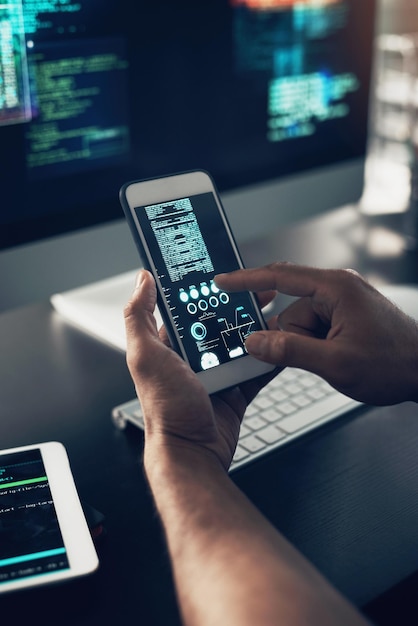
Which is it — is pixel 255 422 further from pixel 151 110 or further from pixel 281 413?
pixel 151 110

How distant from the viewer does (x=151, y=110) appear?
898 millimetres

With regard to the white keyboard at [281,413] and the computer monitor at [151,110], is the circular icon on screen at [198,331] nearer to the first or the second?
the white keyboard at [281,413]

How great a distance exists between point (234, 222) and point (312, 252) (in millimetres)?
265

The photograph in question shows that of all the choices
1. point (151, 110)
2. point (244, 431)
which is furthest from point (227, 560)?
point (151, 110)

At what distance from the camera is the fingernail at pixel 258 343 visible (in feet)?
2.13

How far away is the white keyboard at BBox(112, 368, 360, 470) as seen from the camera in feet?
2.34

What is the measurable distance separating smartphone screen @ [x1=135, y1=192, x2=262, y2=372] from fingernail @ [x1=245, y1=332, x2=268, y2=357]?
6cm

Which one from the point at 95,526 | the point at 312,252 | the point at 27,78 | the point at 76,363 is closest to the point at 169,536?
the point at 95,526

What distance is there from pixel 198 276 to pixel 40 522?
28 centimetres

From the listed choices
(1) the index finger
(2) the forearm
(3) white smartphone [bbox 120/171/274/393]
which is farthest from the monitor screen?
(2) the forearm

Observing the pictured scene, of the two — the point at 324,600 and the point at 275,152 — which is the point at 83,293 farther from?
the point at 324,600

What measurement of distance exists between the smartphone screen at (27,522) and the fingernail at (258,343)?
8.5 inches

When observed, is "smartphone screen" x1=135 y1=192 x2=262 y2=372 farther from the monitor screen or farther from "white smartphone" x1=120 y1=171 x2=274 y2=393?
the monitor screen

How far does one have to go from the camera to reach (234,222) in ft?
3.38
